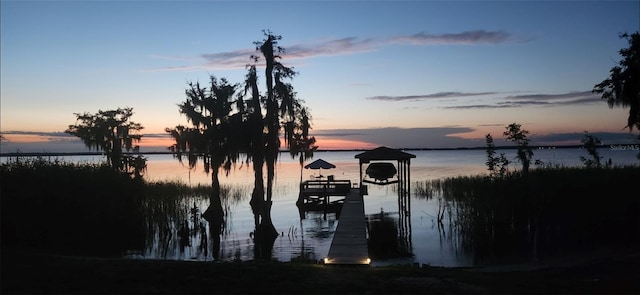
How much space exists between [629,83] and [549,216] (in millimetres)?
6744

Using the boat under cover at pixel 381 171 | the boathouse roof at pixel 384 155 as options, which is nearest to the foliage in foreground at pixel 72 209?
the boathouse roof at pixel 384 155

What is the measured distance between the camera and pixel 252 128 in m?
25.9

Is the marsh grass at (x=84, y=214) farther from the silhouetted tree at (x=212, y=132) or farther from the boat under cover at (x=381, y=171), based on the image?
the boat under cover at (x=381, y=171)

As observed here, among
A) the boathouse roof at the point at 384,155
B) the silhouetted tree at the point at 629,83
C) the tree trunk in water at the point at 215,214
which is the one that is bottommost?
the tree trunk in water at the point at 215,214

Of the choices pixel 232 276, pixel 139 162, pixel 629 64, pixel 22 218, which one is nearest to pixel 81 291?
pixel 232 276

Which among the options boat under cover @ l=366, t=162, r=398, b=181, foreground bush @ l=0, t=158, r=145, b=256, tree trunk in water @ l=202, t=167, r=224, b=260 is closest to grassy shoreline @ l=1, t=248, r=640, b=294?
foreground bush @ l=0, t=158, r=145, b=256

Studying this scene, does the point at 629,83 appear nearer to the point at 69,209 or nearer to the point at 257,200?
the point at 257,200

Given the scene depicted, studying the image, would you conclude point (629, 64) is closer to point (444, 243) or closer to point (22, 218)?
point (444, 243)

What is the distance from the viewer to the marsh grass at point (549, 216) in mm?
19078

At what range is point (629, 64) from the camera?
2025 centimetres

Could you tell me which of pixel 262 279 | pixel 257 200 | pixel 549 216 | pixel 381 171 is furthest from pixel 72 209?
pixel 381 171

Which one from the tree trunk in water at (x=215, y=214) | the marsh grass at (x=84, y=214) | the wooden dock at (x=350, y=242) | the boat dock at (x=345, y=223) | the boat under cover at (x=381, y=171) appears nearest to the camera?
the wooden dock at (x=350, y=242)

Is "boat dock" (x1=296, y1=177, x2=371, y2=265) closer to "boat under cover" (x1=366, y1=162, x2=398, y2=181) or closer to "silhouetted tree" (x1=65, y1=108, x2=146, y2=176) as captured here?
"boat under cover" (x1=366, y1=162, x2=398, y2=181)

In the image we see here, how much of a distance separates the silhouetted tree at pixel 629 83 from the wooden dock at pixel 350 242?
12202 mm
